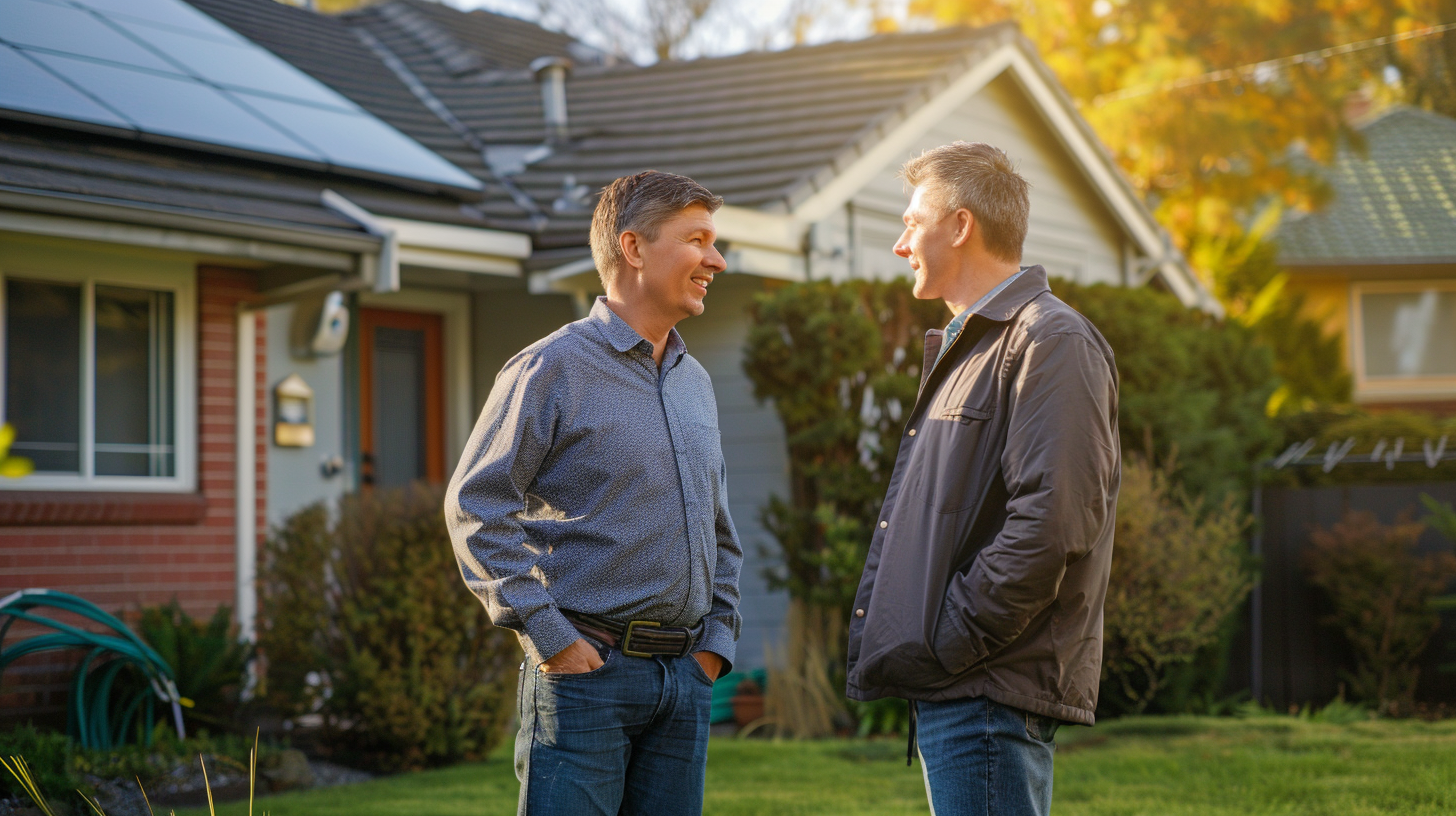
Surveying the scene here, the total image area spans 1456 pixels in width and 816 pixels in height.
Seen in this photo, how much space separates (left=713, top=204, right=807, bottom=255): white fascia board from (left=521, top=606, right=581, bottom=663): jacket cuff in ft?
19.0

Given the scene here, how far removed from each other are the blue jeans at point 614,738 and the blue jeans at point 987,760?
0.56 meters

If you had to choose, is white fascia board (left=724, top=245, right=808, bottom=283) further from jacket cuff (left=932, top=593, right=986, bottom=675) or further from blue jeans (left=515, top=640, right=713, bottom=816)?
jacket cuff (left=932, top=593, right=986, bottom=675)

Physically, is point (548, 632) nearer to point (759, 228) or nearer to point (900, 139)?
point (759, 228)

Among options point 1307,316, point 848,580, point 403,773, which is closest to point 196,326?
point 403,773

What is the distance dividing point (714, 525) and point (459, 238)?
570cm

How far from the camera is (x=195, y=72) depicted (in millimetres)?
8398

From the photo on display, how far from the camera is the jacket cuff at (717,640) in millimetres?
3014

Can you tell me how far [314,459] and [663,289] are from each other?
5942 mm

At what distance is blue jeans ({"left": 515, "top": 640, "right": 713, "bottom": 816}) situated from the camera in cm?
274

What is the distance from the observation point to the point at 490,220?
8.98m

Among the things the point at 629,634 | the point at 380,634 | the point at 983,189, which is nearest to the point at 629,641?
the point at 629,634

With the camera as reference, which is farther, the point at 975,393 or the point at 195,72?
the point at 195,72

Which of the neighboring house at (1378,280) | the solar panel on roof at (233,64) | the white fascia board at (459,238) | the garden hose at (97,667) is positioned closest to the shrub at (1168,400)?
the white fascia board at (459,238)

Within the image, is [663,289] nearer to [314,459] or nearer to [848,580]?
[848,580]
